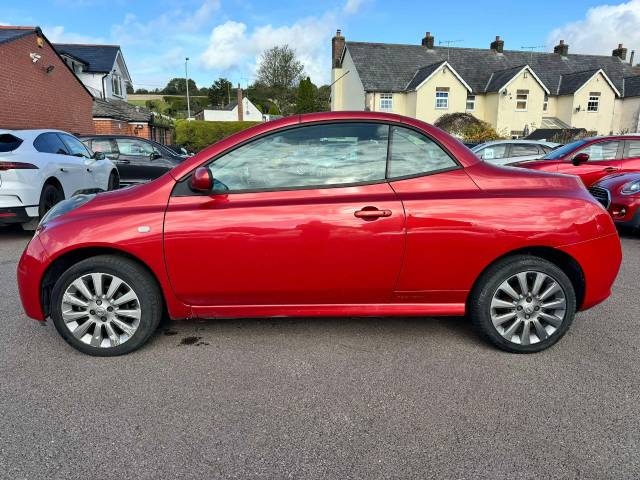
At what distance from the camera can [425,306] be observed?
320cm

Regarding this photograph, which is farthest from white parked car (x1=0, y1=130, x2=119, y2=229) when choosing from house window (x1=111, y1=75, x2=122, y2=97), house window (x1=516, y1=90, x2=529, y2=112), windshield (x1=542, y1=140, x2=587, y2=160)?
house window (x1=516, y1=90, x2=529, y2=112)

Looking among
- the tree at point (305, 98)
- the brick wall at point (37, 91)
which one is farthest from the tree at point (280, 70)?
the brick wall at point (37, 91)

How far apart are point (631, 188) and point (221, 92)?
86.1 m

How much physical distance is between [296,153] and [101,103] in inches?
1041

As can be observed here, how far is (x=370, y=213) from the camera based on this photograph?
9.69ft

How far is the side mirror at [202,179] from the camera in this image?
9.56ft

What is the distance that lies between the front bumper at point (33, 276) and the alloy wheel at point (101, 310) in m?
0.22

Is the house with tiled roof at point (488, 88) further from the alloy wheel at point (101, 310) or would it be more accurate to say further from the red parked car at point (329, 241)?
the alloy wheel at point (101, 310)

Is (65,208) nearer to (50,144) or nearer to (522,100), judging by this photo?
(50,144)

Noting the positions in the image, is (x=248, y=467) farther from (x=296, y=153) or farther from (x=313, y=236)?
(x=296, y=153)

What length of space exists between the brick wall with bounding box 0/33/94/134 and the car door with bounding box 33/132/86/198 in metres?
7.65

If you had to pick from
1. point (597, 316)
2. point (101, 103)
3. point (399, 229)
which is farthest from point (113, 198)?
point (101, 103)

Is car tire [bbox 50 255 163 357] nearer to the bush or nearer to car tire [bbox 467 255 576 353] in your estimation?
car tire [bbox 467 255 576 353]

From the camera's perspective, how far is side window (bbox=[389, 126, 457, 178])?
122 inches
